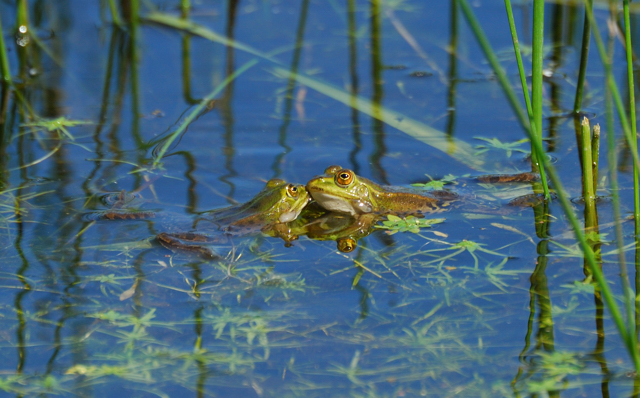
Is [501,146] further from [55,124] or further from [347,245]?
[55,124]

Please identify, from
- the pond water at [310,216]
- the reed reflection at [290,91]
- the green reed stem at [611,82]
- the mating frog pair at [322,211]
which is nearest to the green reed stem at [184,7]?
the pond water at [310,216]

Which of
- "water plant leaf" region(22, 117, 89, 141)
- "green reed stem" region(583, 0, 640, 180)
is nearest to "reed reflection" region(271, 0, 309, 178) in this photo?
"water plant leaf" region(22, 117, 89, 141)

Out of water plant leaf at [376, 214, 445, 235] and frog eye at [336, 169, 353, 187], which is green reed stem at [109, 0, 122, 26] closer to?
frog eye at [336, 169, 353, 187]

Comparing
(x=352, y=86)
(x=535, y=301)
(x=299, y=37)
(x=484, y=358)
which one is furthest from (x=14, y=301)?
(x=299, y=37)

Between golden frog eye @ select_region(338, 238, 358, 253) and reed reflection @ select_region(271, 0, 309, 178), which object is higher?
reed reflection @ select_region(271, 0, 309, 178)

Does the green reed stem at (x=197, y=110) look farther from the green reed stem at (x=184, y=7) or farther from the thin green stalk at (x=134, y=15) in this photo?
the thin green stalk at (x=134, y=15)

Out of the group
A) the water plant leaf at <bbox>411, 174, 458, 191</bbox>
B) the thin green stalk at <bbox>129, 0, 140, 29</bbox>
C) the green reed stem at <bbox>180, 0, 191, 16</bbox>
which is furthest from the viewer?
the green reed stem at <bbox>180, 0, 191, 16</bbox>
